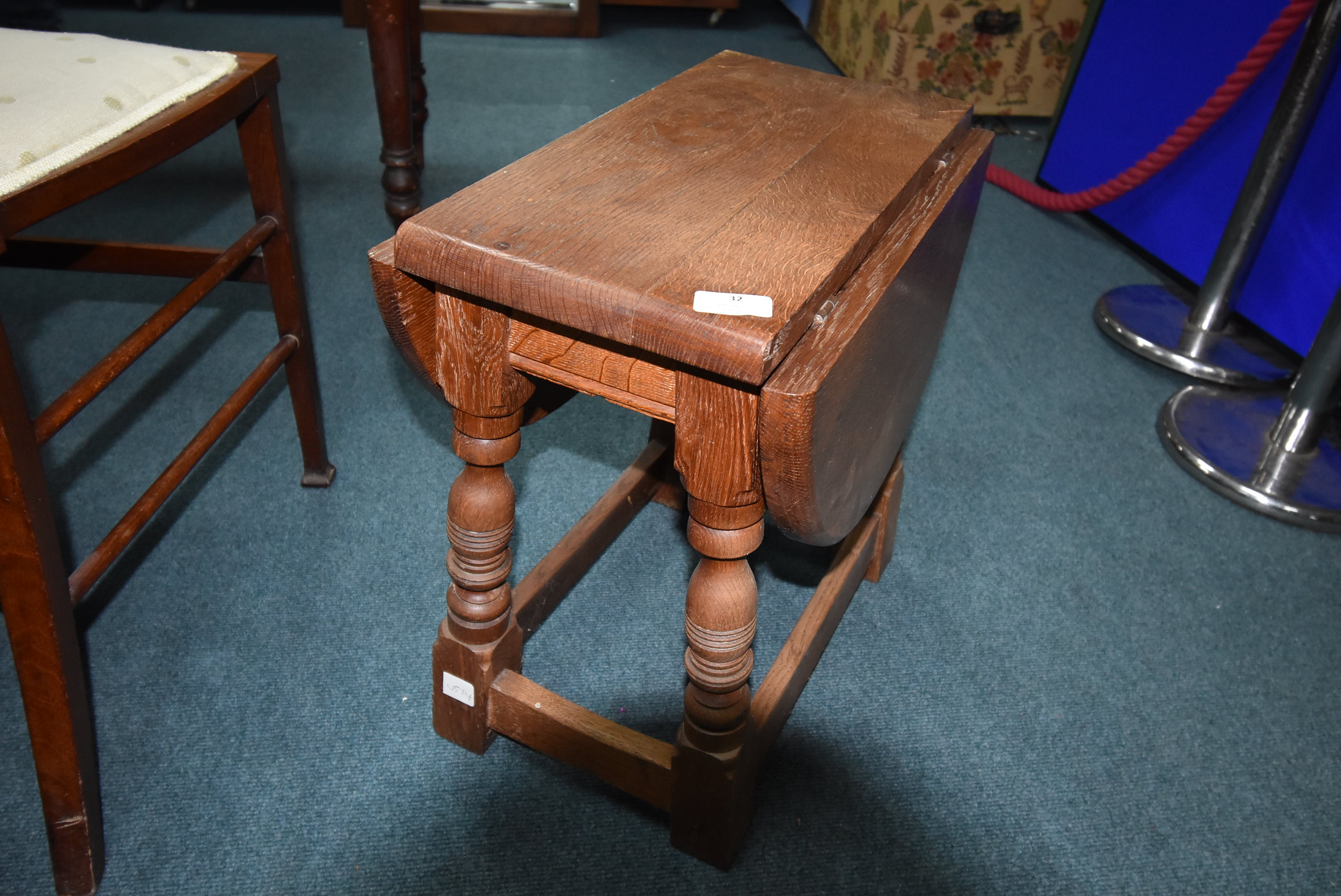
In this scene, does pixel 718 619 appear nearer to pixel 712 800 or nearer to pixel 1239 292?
pixel 712 800

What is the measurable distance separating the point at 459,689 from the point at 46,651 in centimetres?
42

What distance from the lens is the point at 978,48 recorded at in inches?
123

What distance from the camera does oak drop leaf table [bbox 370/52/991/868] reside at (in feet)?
2.59

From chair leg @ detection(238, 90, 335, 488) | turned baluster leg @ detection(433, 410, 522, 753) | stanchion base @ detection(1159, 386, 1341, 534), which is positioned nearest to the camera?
turned baluster leg @ detection(433, 410, 522, 753)

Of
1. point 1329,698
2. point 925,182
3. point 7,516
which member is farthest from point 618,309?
point 1329,698

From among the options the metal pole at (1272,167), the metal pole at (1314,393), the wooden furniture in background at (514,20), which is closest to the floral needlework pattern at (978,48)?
the wooden furniture in background at (514,20)

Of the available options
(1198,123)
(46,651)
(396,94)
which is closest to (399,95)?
(396,94)

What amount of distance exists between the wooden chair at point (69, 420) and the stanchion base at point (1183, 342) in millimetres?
1725

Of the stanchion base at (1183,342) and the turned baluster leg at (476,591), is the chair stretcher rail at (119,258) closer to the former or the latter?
the turned baluster leg at (476,591)

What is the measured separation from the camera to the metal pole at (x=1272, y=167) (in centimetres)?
185

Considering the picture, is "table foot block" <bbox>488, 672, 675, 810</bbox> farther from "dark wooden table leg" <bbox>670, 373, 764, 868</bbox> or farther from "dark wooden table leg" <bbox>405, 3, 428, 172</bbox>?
"dark wooden table leg" <bbox>405, 3, 428, 172</bbox>

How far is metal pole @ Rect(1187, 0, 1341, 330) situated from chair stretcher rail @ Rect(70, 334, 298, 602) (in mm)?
1850

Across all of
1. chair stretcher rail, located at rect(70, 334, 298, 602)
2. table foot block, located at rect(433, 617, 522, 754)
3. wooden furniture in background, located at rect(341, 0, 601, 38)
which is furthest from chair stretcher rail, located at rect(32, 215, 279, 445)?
wooden furniture in background, located at rect(341, 0, 601, 38)

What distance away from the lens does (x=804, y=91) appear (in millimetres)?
1224
